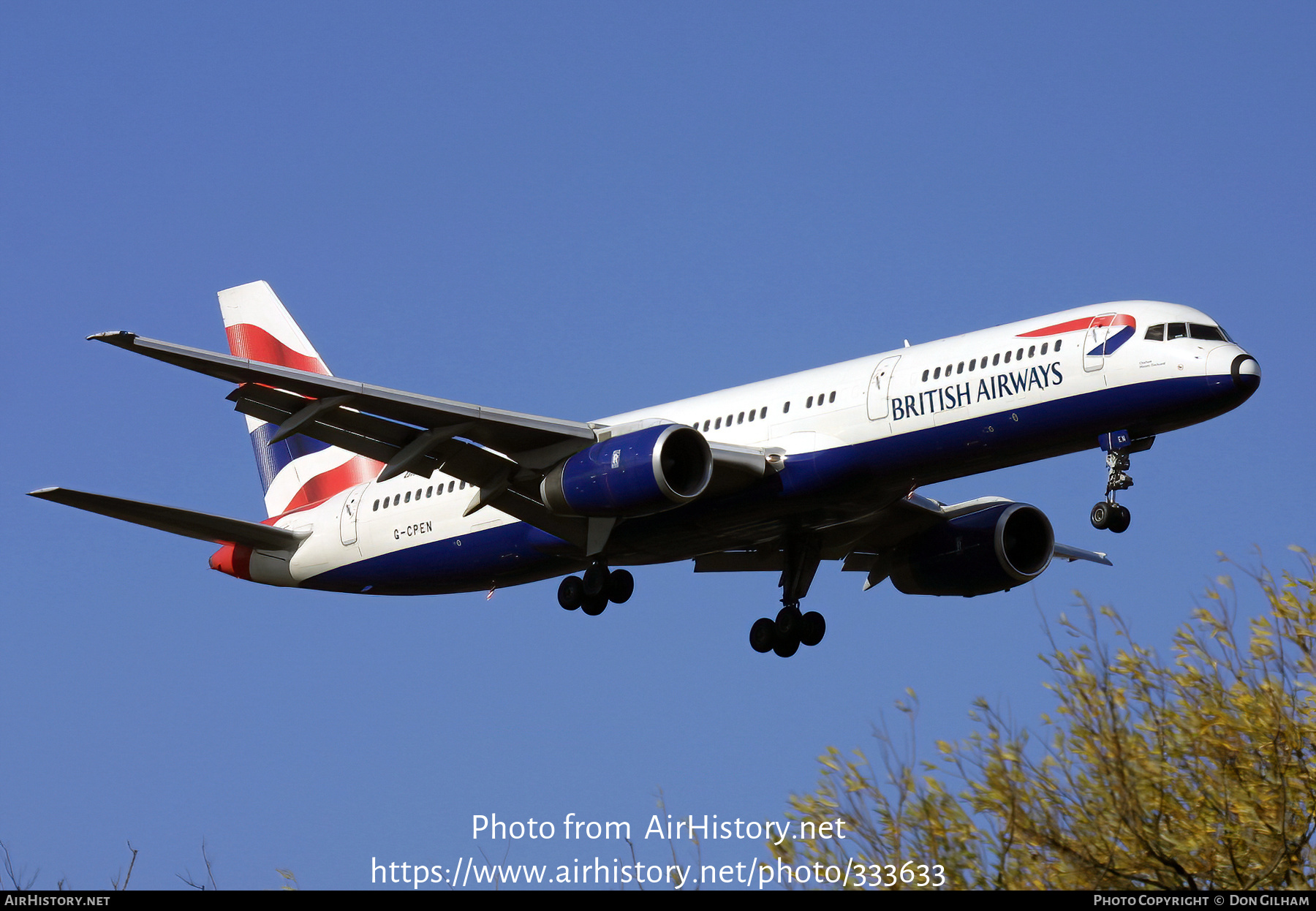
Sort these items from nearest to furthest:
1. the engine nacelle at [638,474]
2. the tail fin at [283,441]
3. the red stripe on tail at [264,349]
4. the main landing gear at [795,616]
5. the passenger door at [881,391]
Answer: the engine nacelle at [638,474] < the passenger door at [881,391] < the main landing gear at [795,616] < the tail fin at [283,441] < the red stripe on tail at [264,349]

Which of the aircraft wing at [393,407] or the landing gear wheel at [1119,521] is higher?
the aircraft wing at [393,407]

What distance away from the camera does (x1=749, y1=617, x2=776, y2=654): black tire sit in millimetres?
34312

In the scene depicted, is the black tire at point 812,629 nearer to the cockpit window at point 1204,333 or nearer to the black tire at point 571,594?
the black tire at point 571,594

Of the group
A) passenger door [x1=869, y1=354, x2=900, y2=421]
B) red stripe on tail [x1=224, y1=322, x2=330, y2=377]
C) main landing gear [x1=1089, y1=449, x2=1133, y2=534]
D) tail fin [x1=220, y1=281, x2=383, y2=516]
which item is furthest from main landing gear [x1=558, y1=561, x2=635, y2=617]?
red stripe on tail [x1=224, y1=322, x2=330, y2=377]

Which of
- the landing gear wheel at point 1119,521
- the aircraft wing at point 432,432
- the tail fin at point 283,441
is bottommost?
the landing gear wheel at point 1119,521

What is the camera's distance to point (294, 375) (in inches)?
1070

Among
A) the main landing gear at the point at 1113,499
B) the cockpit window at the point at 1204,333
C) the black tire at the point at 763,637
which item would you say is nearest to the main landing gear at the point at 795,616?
the black tire at the point at 763,637

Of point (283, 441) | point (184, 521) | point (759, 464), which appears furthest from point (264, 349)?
point (759, 464)

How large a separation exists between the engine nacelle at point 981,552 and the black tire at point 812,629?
252 cm

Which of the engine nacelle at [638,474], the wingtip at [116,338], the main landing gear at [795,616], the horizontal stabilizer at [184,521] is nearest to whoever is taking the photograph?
the wingtip at [116,338]

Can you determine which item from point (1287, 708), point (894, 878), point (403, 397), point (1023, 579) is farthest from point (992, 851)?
point (1023, 579)

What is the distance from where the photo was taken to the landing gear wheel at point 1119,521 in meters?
27.2
